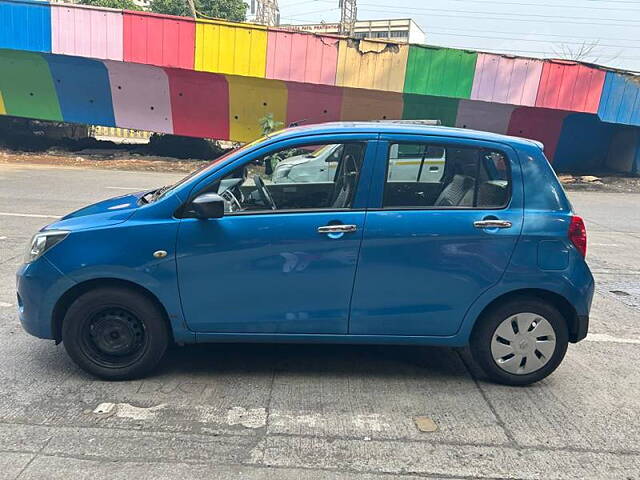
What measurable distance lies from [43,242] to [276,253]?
1.56 metres

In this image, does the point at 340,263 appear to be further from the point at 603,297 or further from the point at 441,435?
the point at 603,297

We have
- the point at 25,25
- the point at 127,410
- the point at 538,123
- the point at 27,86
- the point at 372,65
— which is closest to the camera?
the point at 127,410

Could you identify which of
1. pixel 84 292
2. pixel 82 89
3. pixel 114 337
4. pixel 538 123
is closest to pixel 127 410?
pixel 114 337

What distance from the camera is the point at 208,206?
3240 mm

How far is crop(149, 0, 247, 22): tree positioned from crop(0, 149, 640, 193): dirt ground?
28700 mm

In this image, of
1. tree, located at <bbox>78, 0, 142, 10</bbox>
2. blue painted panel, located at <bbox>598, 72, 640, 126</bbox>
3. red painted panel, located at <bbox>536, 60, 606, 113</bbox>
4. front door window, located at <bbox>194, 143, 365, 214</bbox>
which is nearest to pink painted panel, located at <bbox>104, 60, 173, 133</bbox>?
red painted panel, located at <bbox>536, 60, 606, 113</bbox>

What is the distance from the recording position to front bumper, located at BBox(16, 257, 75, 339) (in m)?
3.32

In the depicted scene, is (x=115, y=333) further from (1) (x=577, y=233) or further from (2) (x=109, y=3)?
(2) (x=109, y=3)

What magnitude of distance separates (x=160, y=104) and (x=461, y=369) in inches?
678

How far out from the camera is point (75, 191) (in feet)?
37.4

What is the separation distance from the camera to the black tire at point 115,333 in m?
3.37

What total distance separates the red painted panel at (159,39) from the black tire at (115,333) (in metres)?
15.1

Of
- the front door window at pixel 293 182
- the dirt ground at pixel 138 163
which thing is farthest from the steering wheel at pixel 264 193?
the dirt ground at pixel 138 163

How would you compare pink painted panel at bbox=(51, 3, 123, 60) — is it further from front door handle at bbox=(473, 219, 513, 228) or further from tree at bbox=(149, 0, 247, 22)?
tree at bbox=(149, 0, 247, 22)
